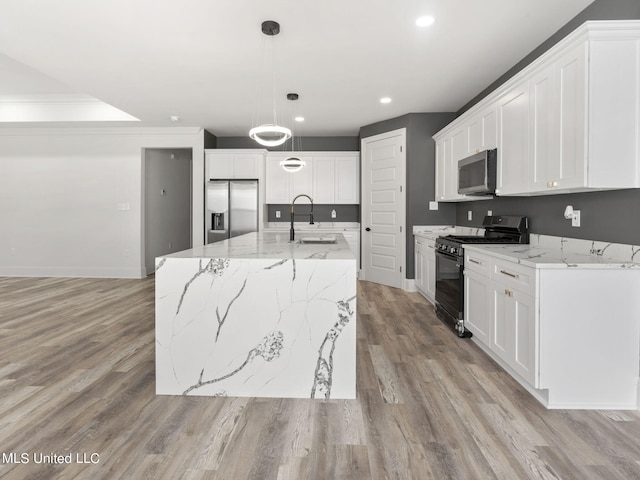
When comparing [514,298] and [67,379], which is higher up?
[514,298]

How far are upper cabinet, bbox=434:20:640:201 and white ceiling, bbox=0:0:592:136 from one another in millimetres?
658

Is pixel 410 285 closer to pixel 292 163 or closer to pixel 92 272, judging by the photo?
pixel 292 163

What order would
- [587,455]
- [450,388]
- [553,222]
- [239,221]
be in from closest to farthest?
[587,455], [450,388], [553,222], [239,221]

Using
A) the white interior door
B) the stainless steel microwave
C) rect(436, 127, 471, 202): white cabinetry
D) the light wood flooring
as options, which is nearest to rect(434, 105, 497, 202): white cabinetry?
rect(436, 127, 471, 202): white cabinetry

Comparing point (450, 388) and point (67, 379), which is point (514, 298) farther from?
point (67, 379)

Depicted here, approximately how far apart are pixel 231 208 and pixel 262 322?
14.7 feet

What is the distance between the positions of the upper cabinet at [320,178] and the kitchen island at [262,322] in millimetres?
4642

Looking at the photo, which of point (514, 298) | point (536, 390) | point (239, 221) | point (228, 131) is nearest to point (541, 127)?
point (514, 298)

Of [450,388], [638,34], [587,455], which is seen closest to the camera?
[587,455]

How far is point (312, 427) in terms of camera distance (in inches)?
78.1

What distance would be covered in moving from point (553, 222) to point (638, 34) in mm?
1396

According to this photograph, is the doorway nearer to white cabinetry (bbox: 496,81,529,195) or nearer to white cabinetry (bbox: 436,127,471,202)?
white cabinetry (bbox: 436,127,471,202)

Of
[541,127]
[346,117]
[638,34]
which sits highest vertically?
[346,117]

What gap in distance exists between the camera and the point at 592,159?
2.23 metres
